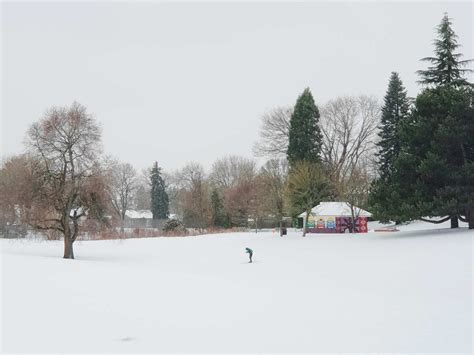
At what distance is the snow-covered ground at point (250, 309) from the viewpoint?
8281 millimetres

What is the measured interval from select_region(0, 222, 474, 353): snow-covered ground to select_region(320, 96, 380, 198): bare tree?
132 ft

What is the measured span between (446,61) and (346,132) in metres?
28.7

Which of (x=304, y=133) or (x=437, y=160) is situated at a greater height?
(x=304, y=133)

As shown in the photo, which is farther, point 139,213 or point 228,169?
point 139,213

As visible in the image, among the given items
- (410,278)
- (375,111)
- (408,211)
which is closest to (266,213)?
(375,111)

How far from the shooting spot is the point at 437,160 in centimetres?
2770

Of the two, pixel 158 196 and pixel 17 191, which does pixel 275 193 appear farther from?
pixel 158 196

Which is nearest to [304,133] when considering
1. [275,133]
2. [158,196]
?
[275,133]

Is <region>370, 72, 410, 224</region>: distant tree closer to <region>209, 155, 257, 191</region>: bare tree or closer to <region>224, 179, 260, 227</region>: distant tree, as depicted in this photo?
<region>224, 179, 260, 227</region>: distant tree

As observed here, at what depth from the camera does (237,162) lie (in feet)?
310

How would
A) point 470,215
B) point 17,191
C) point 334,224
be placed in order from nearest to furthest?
point 17,191, point 470,215, point 334,224

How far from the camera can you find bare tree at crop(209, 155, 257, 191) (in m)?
91.8

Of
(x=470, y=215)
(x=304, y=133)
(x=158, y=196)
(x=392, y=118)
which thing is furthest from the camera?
(x=158, y=196)

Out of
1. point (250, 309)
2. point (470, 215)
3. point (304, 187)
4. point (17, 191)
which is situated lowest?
point (250, 309)
